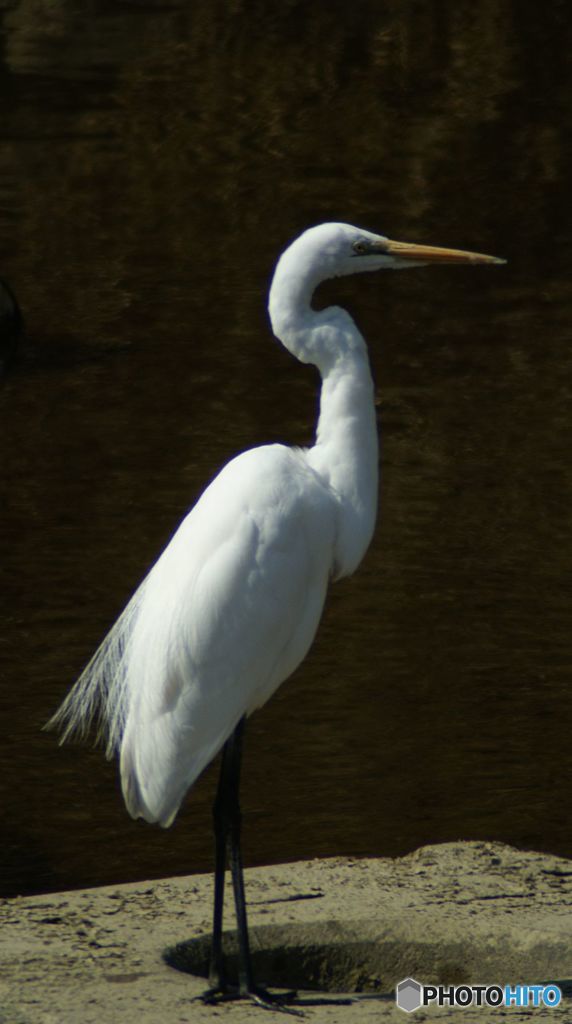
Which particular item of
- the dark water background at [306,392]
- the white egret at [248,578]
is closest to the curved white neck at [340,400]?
the white egret at [248,578]

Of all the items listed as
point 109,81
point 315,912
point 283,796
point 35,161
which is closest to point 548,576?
point 283,796

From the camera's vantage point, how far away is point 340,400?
3.74m

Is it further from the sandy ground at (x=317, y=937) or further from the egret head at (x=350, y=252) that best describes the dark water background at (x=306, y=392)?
the egret head at (x=350, y=252)

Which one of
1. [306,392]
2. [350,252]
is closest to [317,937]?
[350,252]

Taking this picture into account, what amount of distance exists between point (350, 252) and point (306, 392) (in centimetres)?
509

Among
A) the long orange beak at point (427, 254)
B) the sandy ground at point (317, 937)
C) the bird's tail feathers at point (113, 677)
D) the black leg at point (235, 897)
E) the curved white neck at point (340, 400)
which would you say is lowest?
the sandy ground at point (317, 937)

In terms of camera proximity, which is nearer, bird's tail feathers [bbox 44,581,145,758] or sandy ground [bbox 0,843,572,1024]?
sandy ground [bbox 0,843,572,1024]

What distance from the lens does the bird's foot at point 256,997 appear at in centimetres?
353

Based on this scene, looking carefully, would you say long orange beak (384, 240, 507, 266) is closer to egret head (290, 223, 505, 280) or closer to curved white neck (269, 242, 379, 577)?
egret head (290, 223, 505, 280)

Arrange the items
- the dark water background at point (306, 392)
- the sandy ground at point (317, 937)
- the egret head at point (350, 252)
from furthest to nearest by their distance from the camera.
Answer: the dark water background at point (306, 392) < the egret head at point (350, 252) < the sandy ground at point (317, 937)

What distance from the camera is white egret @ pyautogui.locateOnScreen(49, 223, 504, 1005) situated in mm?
3598

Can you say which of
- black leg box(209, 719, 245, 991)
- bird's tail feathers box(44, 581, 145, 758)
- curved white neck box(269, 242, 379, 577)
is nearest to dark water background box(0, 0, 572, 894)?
bird's tail feathers box(44, 581, 145, 758)

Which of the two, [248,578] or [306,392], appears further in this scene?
[306,392]

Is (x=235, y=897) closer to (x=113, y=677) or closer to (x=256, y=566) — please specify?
(x=113, y=677)
